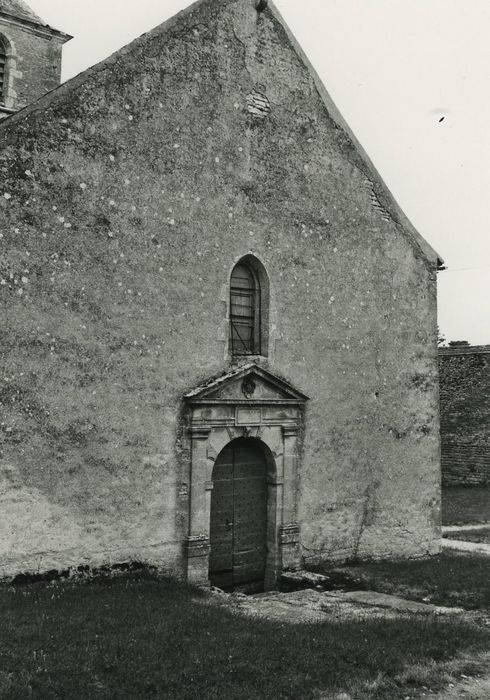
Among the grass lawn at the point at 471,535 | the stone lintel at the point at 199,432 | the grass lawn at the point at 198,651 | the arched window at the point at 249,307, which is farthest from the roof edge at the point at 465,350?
the grass lawn at the point at 198,651

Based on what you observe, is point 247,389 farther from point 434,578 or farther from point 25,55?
point 25,55

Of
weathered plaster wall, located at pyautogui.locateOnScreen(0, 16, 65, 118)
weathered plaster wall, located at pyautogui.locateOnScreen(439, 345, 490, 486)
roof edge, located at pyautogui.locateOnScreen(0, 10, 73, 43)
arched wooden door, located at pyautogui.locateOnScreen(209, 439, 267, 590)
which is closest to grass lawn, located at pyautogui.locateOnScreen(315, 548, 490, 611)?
arched wooden door, located at pyautogui.locateOnScreen(209, 439, 267, 590)

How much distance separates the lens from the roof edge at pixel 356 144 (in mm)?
12203

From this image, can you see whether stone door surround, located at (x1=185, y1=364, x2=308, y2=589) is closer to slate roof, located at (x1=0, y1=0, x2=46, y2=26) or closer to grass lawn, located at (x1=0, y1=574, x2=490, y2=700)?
Result: grass lawn, located at (x1=0, y1=574, x2=490, y2=700)

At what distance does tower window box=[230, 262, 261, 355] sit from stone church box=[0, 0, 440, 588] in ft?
0.14

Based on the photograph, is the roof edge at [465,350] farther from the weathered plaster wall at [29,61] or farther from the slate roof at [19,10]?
the slate roof at [19,10]

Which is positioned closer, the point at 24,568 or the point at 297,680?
the point at 297,680

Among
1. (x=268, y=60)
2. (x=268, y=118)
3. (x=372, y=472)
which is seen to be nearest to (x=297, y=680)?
(x=372, y=472)

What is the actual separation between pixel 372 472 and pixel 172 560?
446cm

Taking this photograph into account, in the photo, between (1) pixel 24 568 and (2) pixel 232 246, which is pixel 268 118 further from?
(1) pixel 24 568

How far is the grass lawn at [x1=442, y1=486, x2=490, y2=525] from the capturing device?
62.2 feet

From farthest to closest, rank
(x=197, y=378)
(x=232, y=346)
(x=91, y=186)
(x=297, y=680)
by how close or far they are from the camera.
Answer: (x=232, y=346) < (x=197, y=378) < (x=91, y=186) < (x=297, y=680)

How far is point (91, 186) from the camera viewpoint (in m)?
9.54

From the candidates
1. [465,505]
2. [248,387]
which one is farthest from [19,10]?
[465,505]
